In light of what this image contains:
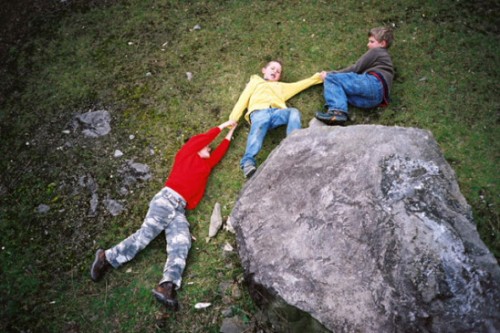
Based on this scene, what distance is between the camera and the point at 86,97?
605 cm

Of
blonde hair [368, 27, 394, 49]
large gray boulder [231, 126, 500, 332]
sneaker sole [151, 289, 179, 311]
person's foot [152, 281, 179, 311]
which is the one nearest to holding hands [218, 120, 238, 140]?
large gray boulder [231, 126, 500, 332]

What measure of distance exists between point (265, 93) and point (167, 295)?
127 inches

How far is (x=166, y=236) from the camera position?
4578 millimetres

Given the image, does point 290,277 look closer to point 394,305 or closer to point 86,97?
point 394,305

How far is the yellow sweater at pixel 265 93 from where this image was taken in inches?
220

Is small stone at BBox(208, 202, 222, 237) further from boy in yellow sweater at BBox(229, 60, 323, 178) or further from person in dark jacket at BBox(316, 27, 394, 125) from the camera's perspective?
person in dark jacket at BBox(316, 27, 394, 125)

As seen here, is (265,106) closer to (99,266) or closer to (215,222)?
(215,222)

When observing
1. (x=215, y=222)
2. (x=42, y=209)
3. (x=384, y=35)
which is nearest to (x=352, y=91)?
(x=384, y=35)

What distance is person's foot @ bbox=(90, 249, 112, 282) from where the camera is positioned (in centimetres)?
436

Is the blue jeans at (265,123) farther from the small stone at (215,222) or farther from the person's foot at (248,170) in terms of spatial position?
the small stone at (215,222)

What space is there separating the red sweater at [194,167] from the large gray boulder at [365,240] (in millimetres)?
1048

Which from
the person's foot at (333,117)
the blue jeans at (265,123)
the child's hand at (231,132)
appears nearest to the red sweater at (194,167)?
the child's hand at (231,132)

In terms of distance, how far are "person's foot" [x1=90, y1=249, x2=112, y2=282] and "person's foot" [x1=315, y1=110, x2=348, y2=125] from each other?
342 cm

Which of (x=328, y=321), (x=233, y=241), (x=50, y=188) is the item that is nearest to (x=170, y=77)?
(x=50, y=188)
